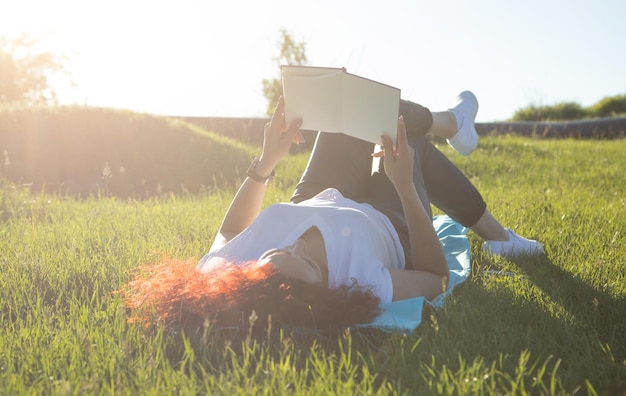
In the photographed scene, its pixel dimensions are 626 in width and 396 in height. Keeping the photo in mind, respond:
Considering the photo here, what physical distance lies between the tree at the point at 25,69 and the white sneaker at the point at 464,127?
20.2 meters

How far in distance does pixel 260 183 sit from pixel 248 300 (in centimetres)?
114

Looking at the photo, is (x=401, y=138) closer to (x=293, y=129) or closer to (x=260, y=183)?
(x=293, y=129)

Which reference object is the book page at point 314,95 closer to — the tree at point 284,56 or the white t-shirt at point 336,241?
the white t-shirt at point 336,241

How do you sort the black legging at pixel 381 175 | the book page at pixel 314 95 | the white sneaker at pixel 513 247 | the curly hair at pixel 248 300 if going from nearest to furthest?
1. the curly hair at pixel 248 300
2. the book page at pixel 314 95
3. the black legging at pixel 381 175
4. the white sneaker at pixel 513 247

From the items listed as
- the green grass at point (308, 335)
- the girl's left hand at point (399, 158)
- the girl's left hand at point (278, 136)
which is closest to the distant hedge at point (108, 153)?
the green grass at point (308, 335)

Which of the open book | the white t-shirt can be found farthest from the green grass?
the open book

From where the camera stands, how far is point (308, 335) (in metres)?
2.72

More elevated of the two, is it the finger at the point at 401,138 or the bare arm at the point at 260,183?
the finger at the point at 401,138

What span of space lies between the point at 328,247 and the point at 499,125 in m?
10.5

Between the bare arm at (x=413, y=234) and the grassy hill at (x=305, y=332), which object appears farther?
the bare arm at (x=413, y=234)

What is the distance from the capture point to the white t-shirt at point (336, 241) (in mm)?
2867

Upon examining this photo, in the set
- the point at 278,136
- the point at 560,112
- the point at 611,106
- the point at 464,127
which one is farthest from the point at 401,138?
the point at 611,106

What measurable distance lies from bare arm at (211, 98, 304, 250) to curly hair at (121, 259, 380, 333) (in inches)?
24.6

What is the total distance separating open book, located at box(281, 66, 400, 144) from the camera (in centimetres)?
281
